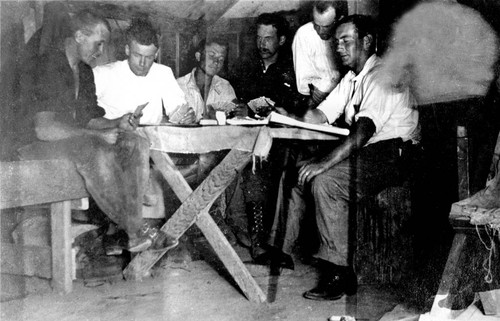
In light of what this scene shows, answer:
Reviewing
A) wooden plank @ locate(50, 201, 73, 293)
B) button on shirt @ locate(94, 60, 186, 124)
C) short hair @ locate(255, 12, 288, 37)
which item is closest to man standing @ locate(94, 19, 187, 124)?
button on shirt @ locate(94, 60, 186, 124)

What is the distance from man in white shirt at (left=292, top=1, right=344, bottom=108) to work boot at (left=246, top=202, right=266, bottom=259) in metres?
0.93

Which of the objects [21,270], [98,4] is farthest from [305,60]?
[21,270]

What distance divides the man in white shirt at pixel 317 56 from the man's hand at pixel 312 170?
126 centimetres

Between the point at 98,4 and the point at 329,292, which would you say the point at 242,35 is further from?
the point at 329,292

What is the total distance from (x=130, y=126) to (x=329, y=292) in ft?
4.65

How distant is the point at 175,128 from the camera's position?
2682 mm

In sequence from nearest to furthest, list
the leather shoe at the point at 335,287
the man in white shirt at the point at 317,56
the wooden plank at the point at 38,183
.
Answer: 1. the wooden plank at the point at 38,183
2. the leather shoe at the point at 335,287
3. the man in white shirt at the point at 317,56

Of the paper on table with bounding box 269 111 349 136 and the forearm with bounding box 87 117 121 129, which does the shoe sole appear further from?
the paper on table with bounding box 269 111 349 136

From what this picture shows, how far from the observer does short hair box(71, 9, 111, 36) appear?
10.1ft

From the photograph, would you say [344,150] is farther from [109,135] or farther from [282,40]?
[282,40]

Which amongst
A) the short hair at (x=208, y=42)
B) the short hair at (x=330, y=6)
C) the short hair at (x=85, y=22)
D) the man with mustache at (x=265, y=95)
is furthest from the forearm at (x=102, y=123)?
the short hair at (x=330, y=6)

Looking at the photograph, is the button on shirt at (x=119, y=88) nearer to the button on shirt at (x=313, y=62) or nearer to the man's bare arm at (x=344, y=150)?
the man's bare arm at (x=344, y=150)

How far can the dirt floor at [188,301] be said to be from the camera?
2.45 meters

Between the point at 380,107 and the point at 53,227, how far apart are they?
2.00 meters
